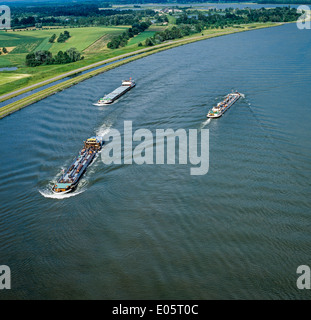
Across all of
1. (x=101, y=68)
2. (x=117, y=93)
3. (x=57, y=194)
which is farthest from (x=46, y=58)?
(x=57, y=194)

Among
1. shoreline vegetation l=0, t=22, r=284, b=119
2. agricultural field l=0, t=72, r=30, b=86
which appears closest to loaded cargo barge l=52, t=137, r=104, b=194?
shoreline vegetation l=0, t=22, r=284, b=119

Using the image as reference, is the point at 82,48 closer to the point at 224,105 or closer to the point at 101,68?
the point at 101,68

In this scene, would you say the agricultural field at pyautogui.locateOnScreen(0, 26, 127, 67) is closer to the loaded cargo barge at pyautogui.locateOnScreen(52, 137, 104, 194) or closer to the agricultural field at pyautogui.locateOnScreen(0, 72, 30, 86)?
the agricultural field at pyautogui.locateOnScreen(0, 72, 30, 86)

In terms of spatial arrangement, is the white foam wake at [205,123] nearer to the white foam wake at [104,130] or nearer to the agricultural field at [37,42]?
the white foam wake at [104,130]

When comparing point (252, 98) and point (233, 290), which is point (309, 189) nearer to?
point (233, 290)

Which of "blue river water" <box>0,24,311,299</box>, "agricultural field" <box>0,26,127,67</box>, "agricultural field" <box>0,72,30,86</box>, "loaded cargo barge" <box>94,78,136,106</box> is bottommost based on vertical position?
"blue river water" <box>0,24,311,299</box>

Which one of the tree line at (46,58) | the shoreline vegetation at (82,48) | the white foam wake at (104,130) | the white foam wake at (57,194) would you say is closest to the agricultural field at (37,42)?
the shoreline vegetation at (82,48)
